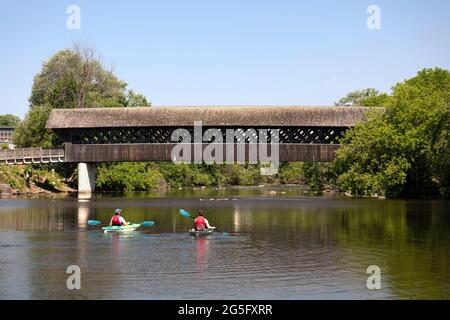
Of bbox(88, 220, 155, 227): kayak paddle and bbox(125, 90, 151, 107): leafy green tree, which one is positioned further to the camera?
bbox(125, 90, 151, 107): leafy green tree

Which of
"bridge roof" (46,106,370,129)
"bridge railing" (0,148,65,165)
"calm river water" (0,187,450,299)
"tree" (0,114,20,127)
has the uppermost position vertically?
"tree" (0,114,20,127)

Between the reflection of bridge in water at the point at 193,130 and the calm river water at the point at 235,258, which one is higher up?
the reflection of bridge in water at the point at 193,130

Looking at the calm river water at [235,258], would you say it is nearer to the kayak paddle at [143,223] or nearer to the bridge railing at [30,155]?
the kayak paddle at [143,223]

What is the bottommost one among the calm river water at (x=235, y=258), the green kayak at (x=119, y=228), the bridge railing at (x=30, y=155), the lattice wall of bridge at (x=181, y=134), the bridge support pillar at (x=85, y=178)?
the calm river water at (x=235, y=258)

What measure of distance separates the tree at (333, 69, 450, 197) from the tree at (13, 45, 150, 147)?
2270cm

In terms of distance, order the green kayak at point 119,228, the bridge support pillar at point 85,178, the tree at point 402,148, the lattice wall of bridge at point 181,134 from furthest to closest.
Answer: the bridge support pillar at point 85,178
the lattice wall of bridge at point 181,134
the tree at point 402,148
the green kayak at point 119,228

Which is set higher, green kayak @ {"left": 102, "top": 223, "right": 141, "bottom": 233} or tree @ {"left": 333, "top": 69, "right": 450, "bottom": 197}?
tree @ {"left": 333, "top": 69, "right": 450, "bottom": 197}

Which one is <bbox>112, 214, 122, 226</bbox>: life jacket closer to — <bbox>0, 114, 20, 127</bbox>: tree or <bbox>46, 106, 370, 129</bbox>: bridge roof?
<bbox>46, 106, 370, 129</bbox>: bridge roof

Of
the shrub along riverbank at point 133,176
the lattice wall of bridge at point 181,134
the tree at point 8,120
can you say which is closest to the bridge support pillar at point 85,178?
the lattice wall of bridge at point 181,134

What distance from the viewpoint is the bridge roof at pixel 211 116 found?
47719mm

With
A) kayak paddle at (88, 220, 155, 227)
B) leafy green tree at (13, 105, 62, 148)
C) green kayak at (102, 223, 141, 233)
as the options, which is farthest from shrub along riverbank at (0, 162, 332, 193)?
green kayak at (102, 223, 141, 233)

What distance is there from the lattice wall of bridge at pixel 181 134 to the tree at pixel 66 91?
297 inches

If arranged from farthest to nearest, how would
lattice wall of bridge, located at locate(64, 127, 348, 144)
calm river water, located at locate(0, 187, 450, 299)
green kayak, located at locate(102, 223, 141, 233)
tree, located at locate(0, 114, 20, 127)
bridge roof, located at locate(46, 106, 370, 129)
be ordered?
1. tree, located at locate(0, 114, 20, 127)
2. lattice wall of bridge, located at locate(64, 127, 348, 144)
3. bridge roof, located at locate(46, 106, 370, 129)
4. green kayak, located at locate(102, 223, 141, 233)
5. calm river water, located at locate(0, 187, 450, 299)

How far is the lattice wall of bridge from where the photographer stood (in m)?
49.1
